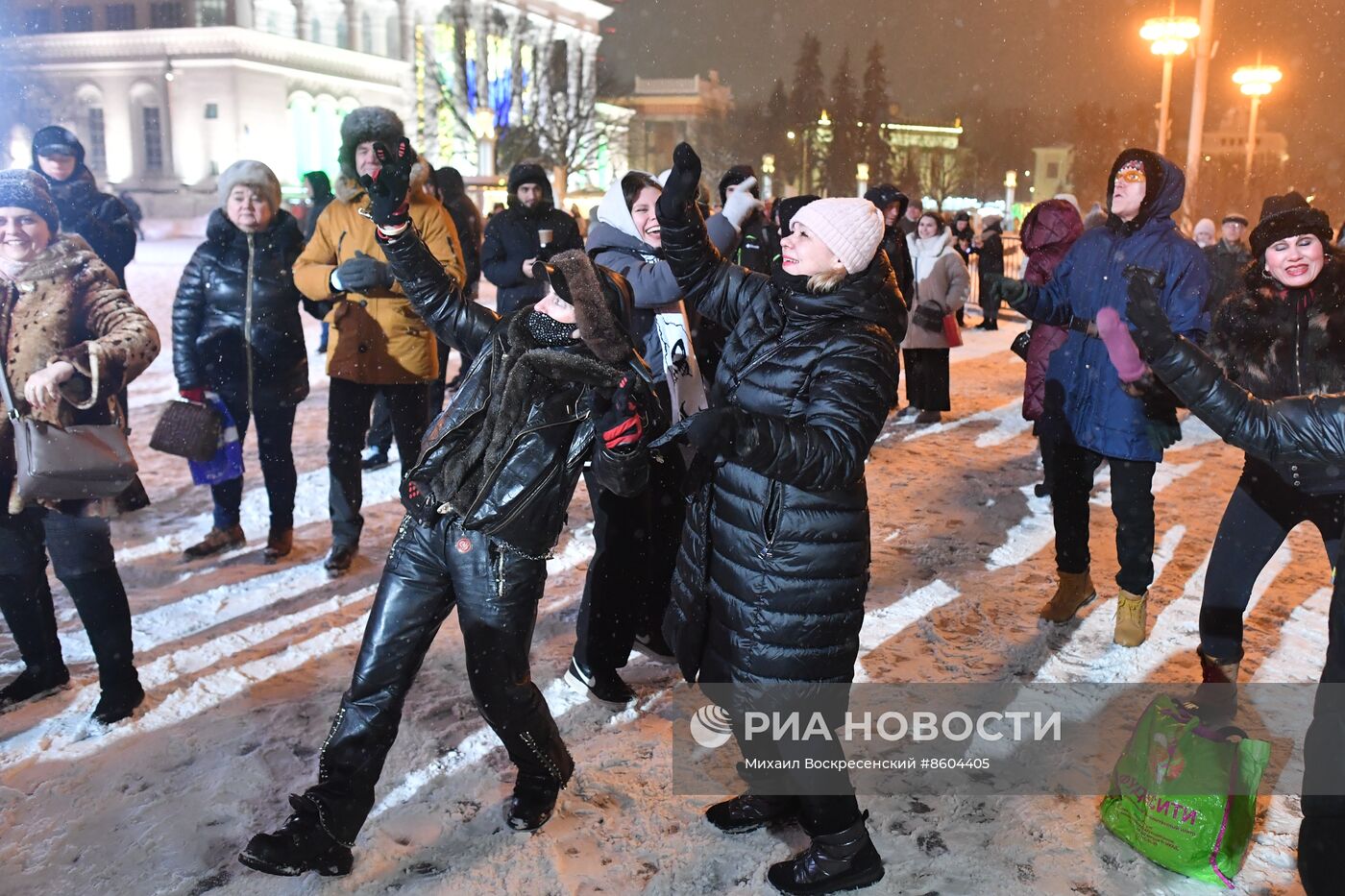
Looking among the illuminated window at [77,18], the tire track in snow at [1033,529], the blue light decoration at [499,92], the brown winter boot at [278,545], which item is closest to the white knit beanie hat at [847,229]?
the tire track in snow at [1033,529]

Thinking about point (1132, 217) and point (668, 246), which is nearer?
point (668, 246)

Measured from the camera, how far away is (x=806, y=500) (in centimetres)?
269

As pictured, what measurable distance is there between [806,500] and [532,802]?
1.38m

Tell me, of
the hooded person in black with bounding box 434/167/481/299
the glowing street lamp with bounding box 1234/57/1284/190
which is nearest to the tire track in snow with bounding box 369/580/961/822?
the hooded person in black with bounding box 434/167/481/299

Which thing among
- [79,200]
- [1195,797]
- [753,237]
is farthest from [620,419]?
[79,200]

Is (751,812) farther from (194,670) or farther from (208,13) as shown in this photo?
(208,13)

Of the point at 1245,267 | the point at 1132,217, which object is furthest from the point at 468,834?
the point at 1132,217

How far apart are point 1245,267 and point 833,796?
2.45 meters

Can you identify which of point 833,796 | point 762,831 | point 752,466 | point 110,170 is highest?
point 110,170

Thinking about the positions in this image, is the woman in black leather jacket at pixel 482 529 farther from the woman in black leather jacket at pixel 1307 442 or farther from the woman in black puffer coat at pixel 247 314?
the woman in black puffer coat at pixel 247 314

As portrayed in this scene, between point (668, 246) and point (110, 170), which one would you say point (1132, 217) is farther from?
point (110, 170)

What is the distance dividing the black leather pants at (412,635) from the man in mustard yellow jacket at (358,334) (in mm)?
2135

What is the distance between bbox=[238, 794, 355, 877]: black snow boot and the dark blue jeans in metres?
2.98

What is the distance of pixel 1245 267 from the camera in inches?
146
